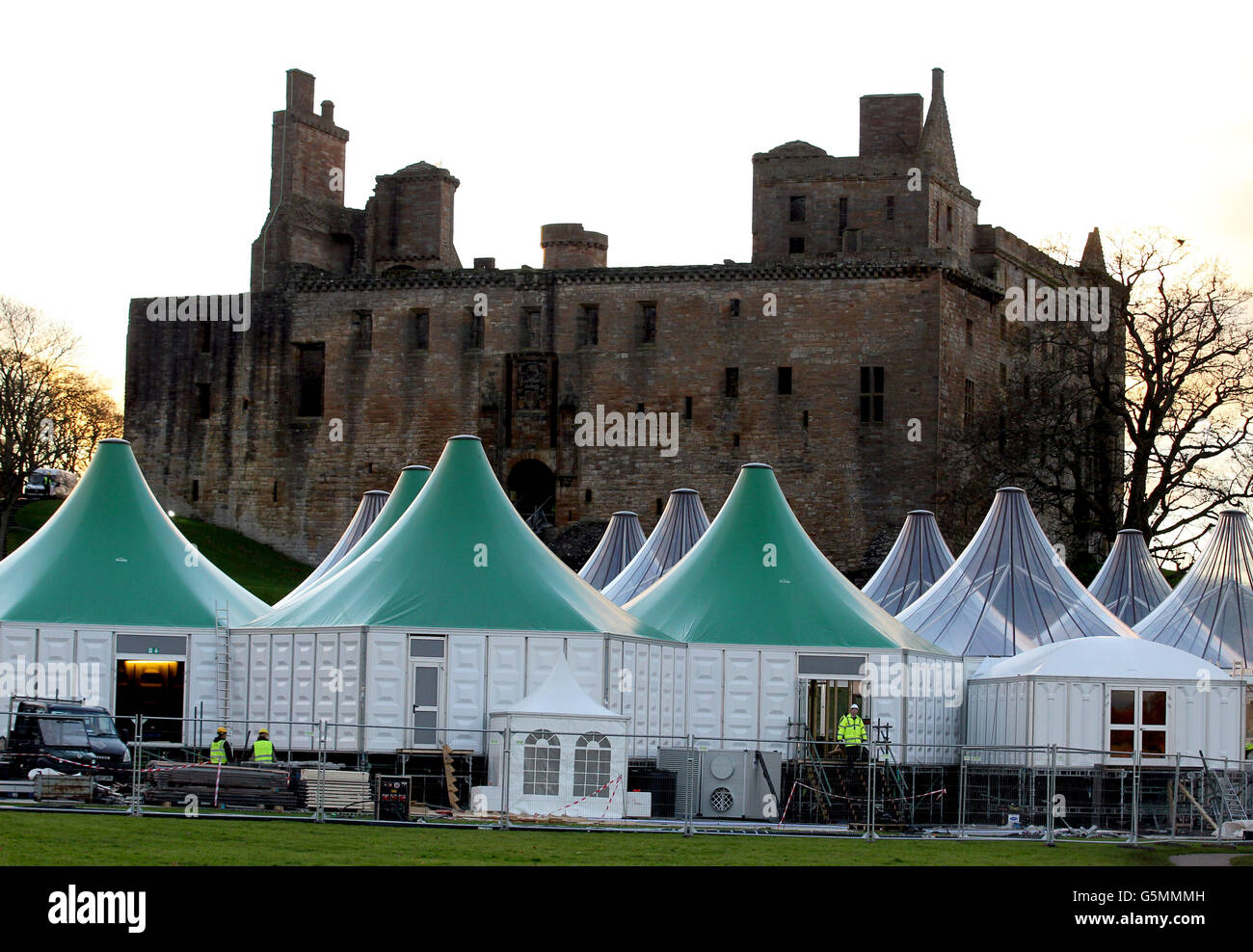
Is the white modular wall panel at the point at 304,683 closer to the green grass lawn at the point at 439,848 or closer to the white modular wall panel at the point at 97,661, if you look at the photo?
the white modular wall panel at the point at 97,661

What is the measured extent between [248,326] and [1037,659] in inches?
1934

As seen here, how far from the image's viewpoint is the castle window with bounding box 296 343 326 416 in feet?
249

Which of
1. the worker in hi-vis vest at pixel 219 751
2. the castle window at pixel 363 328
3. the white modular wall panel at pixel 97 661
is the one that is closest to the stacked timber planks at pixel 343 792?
the worker in hi-vis vest at pixel 219 751

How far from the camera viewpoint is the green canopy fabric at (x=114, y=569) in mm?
32156

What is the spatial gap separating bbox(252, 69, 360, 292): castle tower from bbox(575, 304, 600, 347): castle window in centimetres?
1040

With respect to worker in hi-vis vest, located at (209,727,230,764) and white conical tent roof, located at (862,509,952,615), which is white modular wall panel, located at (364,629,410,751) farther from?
white conical tent roof, located at (862,509,952,615)

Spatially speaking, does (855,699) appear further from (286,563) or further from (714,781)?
(286,563)

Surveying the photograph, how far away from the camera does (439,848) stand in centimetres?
2033

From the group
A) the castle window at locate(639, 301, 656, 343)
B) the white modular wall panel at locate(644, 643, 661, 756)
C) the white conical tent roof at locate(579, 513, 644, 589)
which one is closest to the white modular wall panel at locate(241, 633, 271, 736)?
the white modular wall panel at locate(644, 643, 661, 756)

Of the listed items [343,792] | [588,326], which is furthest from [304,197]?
[343,792]

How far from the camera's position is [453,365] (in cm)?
7369

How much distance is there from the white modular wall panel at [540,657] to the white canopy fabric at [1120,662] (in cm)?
667

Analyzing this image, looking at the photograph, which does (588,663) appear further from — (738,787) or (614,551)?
(614,551)
